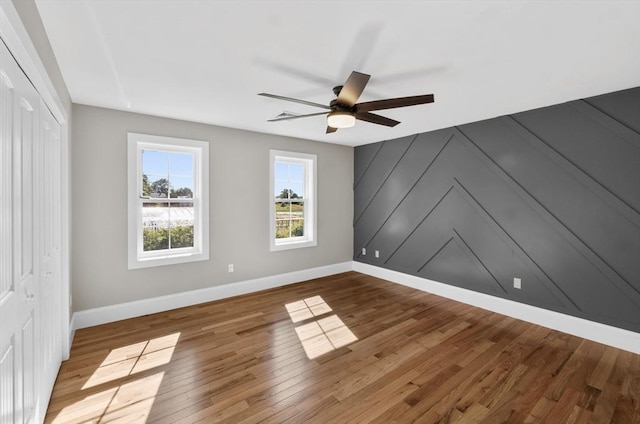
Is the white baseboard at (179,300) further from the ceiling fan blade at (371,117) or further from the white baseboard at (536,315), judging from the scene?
the ceiling fan blade at (371,117)

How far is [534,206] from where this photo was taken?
11.3 feet

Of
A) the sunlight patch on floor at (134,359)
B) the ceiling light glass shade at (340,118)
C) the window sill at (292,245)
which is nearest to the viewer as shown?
the sunlight patch on floor at (134,359)

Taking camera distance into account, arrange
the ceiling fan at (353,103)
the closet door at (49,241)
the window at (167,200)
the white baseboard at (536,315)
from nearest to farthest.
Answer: the closet door at (49,241)
the ceiling fan at (353,103)
the white baseboard at (536,315)
the window at (167,200)

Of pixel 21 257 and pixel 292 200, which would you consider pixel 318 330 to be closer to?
pixel 292 200

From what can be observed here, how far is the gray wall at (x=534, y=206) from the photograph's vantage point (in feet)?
9.34

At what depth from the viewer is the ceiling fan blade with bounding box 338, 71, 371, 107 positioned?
1.99m

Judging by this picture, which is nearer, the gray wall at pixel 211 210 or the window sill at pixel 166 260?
the gray wall at pixel 211 210

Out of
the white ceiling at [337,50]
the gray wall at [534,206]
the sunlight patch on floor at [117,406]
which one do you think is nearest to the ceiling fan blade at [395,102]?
the white ceiling at [337,50]

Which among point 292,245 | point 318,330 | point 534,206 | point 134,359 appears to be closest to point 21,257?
point 134,359

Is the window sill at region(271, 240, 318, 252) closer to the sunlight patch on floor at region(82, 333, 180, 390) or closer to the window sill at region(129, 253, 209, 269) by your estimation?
the window sill at region(129, 253, 209, 269)

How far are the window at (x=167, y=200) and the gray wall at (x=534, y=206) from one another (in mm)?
3109

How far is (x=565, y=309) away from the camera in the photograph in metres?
3.22

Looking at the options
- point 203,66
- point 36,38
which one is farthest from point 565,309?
point 36,38

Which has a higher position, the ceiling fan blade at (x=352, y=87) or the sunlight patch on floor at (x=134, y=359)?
the ceiling fan blade at (x=352, y=87)
